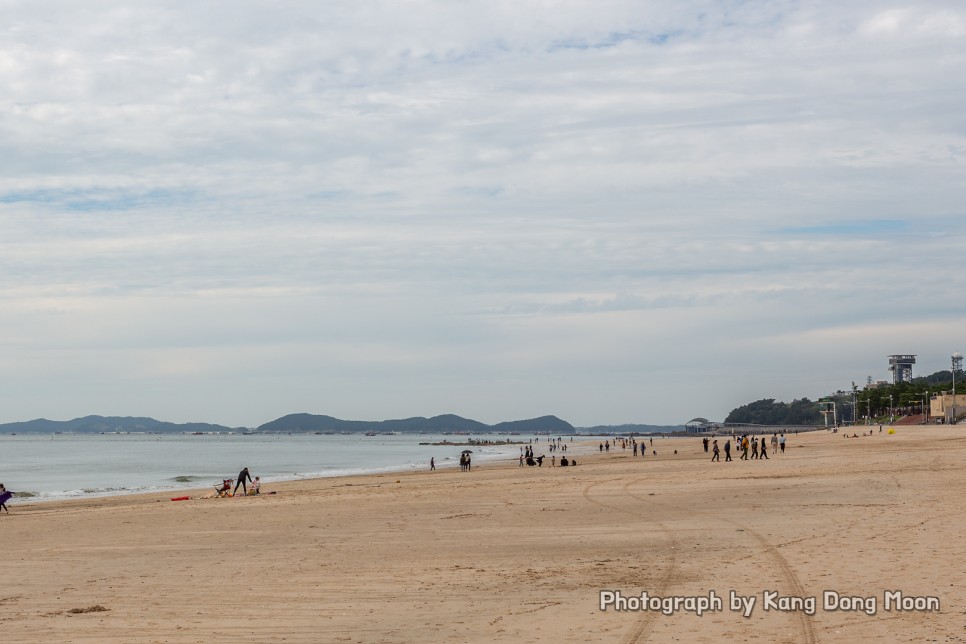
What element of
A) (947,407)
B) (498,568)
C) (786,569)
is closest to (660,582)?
(786,569)

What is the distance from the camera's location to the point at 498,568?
44.6 feet

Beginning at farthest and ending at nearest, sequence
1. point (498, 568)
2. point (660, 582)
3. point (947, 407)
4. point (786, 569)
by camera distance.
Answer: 1. point (947, 407)
2. point (498, 568)
3. point (786, 569)
4. point (660, 582)

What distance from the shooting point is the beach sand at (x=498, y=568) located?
971 centimetres

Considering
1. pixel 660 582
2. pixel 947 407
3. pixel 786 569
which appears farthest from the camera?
pixel 947 407

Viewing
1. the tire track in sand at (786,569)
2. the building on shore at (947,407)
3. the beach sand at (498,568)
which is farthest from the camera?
the building on shore at (947,407)

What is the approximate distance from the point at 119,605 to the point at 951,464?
101ft

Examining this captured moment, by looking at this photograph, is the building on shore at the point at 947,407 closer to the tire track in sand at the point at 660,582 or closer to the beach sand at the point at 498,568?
the beach sand at the point at 498,568

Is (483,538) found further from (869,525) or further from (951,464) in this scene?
(951,464)

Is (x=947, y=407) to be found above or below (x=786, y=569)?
above

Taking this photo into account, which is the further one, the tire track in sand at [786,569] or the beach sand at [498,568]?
the beach sand at [498,568]

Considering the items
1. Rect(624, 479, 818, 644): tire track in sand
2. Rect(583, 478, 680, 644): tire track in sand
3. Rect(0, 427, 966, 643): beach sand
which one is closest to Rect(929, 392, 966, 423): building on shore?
Rect(0, 427, 966, 643): beach sand

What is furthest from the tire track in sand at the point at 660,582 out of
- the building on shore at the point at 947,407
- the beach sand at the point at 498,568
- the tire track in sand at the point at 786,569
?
the building on shore at the point at 947,407

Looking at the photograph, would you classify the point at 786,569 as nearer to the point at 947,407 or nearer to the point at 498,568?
the point at 498,568

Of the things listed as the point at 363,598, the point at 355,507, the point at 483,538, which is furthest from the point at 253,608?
the point at 355,507
